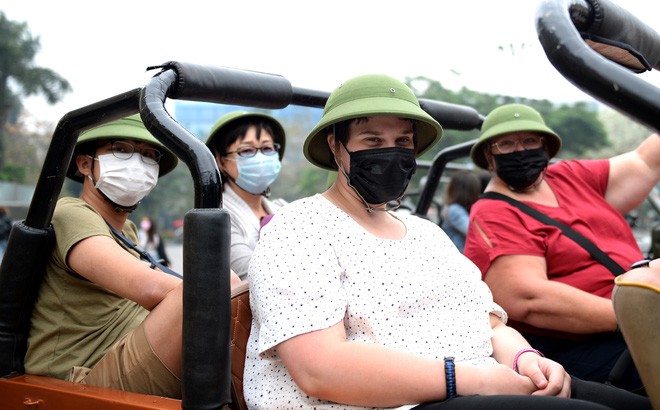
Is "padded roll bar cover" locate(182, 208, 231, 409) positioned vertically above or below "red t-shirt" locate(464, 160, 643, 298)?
above

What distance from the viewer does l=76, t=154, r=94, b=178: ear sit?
8.96 feet

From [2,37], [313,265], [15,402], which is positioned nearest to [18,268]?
[15,402]

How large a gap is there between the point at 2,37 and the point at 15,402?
3479 cm

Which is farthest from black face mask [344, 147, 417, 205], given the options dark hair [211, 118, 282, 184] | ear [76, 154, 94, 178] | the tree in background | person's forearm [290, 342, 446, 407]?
→ the tree in background

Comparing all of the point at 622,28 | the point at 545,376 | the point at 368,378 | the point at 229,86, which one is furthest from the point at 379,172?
the point at 622,28

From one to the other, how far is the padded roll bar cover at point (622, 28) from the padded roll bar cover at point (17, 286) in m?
1.84

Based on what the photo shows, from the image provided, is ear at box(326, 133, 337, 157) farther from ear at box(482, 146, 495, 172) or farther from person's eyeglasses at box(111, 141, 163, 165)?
ear at box(482, 146, 495, 172)

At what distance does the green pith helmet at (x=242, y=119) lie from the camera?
11.7 feet

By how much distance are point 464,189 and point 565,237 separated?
307 centimetres

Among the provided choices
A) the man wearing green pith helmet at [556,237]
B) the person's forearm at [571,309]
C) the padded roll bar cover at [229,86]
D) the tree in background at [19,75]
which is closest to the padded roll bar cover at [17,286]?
the padded roll bar cover at [229,86]

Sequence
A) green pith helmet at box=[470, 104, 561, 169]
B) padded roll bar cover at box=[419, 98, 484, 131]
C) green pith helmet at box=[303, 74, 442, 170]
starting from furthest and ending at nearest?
green pith helmet at box=[470, 104, 561, 169] < padded roll bar cover at box=[419, 98, 484, 131] < green pith helmet at box=[303, 74, 442, 170]

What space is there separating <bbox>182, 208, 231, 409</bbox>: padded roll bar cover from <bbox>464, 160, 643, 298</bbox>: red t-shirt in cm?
159

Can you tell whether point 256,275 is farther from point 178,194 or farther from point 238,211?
point 178,194

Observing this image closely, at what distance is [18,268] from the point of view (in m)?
Result: 2.33
